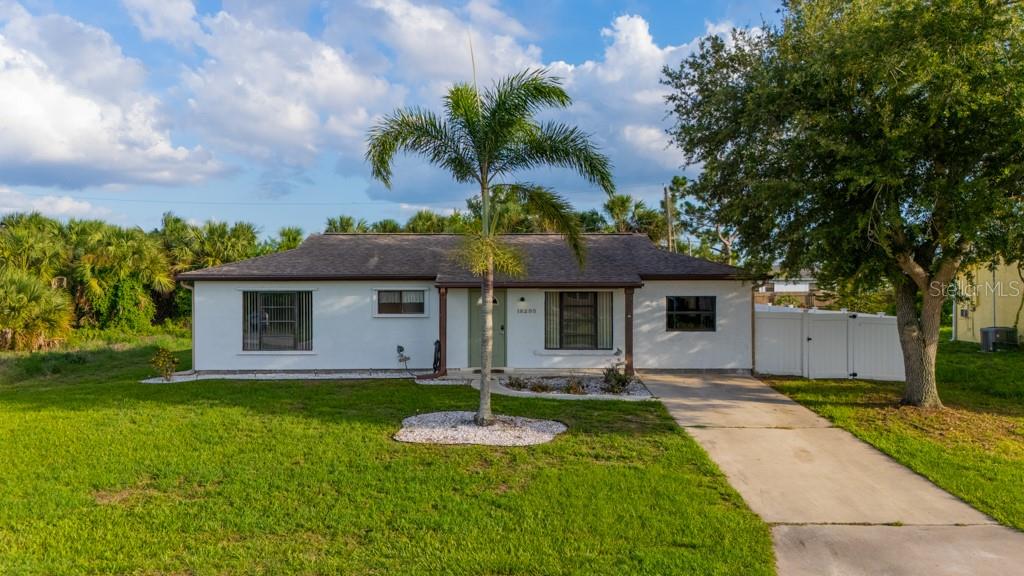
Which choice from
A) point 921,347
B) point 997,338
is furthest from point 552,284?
point 997,338

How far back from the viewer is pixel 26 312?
61.0 feet

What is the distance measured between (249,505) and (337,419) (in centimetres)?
362

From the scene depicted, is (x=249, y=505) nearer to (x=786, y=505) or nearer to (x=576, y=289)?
(x=786, y=505)

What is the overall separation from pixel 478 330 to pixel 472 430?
19.5 feet

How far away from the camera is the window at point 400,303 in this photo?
14.7m

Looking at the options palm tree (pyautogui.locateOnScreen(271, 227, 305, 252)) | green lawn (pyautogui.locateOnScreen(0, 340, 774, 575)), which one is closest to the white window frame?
green lawn (pyautogui.locateOnScreen(0, 340, 774, 575))

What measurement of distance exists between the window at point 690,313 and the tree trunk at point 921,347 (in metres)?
4.58

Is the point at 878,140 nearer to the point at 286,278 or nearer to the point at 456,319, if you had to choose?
the point at 456,319

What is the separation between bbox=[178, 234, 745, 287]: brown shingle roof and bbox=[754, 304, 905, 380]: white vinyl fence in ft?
6.49

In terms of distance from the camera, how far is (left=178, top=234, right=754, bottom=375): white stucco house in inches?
566

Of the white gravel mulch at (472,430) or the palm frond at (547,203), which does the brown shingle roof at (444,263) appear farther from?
the white gravel mulch at (472,430)

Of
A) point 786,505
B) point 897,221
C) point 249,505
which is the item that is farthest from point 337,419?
point 897,221

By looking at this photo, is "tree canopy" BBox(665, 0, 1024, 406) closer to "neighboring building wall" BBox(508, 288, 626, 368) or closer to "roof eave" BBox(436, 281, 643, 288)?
"roof eave" BBox(436, 281, 643, 288)

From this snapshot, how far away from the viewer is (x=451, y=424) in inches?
353
